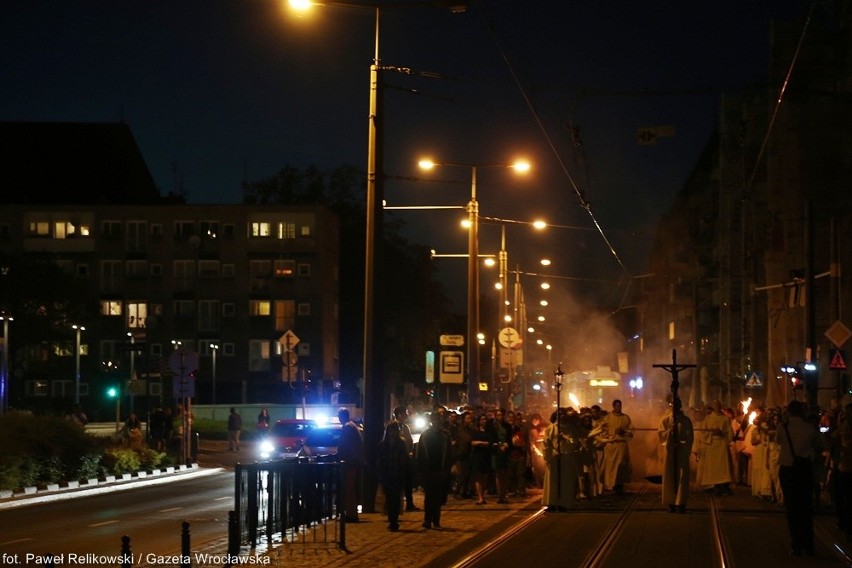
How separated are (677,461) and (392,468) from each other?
549 cm

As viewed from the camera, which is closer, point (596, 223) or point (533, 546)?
point (533, 546)

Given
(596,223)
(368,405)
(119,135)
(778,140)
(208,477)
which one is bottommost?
(208,477)

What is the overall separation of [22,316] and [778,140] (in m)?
41.8

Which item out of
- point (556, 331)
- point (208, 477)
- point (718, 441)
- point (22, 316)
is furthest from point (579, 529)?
point (556, 331)

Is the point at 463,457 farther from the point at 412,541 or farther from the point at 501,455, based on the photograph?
the point at 412,541

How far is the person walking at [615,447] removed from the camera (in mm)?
27359

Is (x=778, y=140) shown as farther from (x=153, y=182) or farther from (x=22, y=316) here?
(x=153, y=182)

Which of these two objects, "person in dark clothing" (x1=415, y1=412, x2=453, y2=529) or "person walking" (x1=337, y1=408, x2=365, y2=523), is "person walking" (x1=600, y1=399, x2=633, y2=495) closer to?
"person walking" (x1=337, y1=408, x2=365, y2=523)

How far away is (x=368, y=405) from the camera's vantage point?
2219 centimetres

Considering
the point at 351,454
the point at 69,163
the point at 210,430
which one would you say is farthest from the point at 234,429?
the point at 69,163

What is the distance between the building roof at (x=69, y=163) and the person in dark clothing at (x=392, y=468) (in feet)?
263

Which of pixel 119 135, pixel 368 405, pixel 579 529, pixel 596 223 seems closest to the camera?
pixel 579 529

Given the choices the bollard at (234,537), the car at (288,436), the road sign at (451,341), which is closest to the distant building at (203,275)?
the car at (288,436)

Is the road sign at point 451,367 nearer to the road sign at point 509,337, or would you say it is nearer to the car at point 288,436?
the road sign at point 509,337
